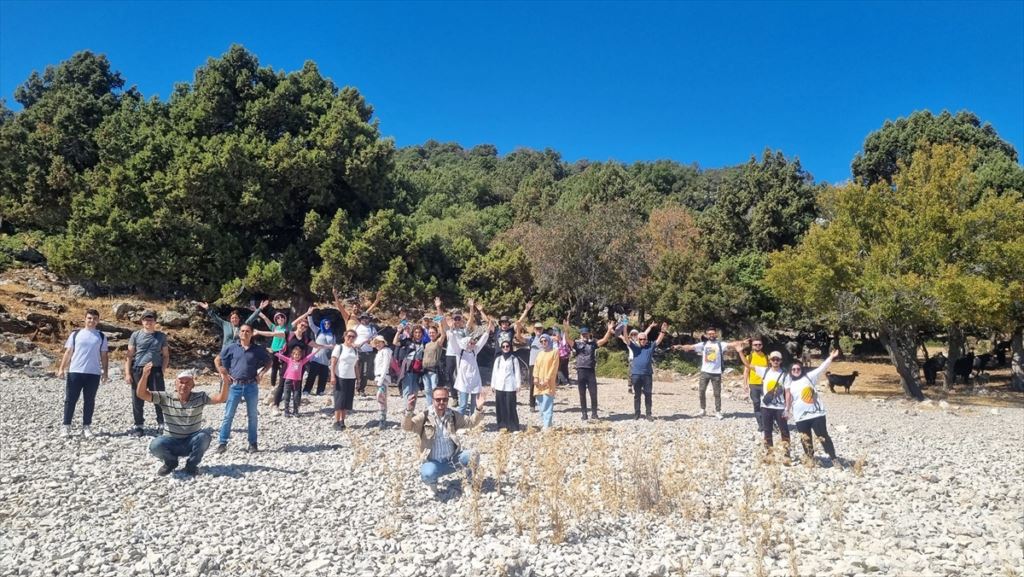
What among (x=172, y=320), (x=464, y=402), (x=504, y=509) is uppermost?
(x=172, y=320)

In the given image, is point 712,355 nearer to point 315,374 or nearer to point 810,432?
point 810,432

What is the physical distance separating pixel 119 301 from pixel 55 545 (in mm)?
19699

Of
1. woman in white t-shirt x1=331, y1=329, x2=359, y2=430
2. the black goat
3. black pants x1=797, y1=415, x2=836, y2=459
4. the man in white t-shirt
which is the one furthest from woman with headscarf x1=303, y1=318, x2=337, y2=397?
the black goat

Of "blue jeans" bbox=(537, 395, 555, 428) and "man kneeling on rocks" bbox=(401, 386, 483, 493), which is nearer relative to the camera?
"man kneeling on rocks" bbox=(401, 386, 483, 493)

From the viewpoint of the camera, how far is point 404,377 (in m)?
11.2

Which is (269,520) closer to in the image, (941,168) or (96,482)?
(96,482)

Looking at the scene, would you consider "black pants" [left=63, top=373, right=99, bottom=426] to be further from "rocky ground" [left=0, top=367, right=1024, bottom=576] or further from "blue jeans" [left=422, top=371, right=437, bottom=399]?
"blue jeans" [left=422, top=371, right=437, bottom=399]

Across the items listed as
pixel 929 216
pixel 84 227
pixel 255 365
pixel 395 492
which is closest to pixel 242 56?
pixel 84 227

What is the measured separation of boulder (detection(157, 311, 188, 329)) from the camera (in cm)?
2210

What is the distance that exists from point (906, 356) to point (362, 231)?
1947 centimetres

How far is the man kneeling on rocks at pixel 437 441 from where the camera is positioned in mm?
7406

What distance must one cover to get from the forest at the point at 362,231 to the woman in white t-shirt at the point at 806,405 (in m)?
12.1

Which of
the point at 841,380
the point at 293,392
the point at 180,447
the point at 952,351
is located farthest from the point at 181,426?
the point at 952,351

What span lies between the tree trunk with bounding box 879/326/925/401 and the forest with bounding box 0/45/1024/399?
0.06 metres
